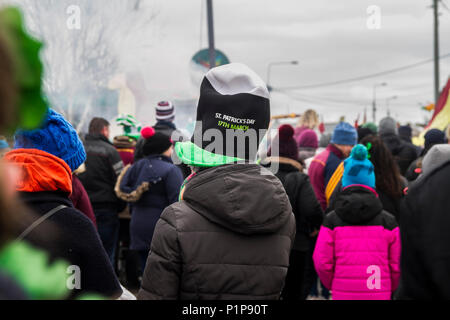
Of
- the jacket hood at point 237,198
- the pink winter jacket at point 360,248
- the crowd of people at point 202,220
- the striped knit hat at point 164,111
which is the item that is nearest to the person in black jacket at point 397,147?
the striped knit hat at point 164,111

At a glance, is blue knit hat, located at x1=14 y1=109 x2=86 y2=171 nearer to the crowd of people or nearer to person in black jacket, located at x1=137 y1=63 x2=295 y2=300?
the crowd of people

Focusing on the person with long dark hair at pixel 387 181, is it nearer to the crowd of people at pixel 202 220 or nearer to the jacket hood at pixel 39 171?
the crowd of people at pixel 202 220

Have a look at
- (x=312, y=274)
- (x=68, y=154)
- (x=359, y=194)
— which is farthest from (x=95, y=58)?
(x=68, y=154)

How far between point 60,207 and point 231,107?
0.83 m

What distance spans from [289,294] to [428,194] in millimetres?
4328

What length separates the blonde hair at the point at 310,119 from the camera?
341 inches

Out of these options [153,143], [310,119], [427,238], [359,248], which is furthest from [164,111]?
[427,238]

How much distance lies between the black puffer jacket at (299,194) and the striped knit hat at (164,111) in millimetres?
1914

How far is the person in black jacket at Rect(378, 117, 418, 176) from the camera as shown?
792 cm

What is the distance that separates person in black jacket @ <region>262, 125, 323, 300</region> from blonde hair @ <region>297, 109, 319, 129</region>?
10.2ft

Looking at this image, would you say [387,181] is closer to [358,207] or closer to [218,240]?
[358,207]

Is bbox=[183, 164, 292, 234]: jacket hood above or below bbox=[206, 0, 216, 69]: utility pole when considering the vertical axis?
below

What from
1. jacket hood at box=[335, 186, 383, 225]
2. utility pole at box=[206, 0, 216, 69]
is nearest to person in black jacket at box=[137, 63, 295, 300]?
jacket hood at box=[335, 186, 383, 225]
